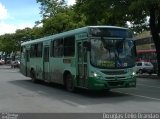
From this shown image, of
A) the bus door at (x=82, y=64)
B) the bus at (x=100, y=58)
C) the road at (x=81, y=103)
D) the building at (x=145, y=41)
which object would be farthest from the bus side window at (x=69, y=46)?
the building at (x=145, y=41)

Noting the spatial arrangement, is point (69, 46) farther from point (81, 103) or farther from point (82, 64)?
point (81, 103)

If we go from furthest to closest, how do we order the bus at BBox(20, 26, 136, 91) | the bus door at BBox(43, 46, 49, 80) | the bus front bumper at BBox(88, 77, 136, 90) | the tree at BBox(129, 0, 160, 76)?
the tree at BBox(129, 0, 160, 76)
the bus door at BBox(43, 46, 49, 80)
the bus at BBox(20, 26, 136, 91)
the bus front bumper at BBox(88, 77, 136, 90)

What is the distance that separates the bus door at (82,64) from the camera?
18.0 meters

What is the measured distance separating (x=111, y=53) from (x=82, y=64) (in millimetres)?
1420

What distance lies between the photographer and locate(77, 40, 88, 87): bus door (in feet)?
59.0

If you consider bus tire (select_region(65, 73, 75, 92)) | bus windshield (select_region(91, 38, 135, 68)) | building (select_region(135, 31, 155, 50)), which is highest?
building (select_region(135, 31, 155, 50))

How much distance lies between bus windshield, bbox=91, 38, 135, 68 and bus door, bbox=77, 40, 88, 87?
590 mm

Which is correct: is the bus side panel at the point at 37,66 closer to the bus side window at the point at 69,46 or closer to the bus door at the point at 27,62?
the bus door at the point at 27,62

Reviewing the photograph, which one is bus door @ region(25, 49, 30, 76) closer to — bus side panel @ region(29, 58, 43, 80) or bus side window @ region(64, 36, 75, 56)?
bus side panel @ region(29, 58, 43, 80)

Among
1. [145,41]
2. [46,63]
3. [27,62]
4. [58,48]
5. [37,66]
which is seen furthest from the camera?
[145,41]

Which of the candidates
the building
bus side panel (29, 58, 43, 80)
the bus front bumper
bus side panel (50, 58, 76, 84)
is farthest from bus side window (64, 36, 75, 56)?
the building

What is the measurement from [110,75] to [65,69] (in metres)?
3.61

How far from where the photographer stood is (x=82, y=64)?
18297mm

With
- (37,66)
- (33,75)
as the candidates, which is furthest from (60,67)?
(33,75)
